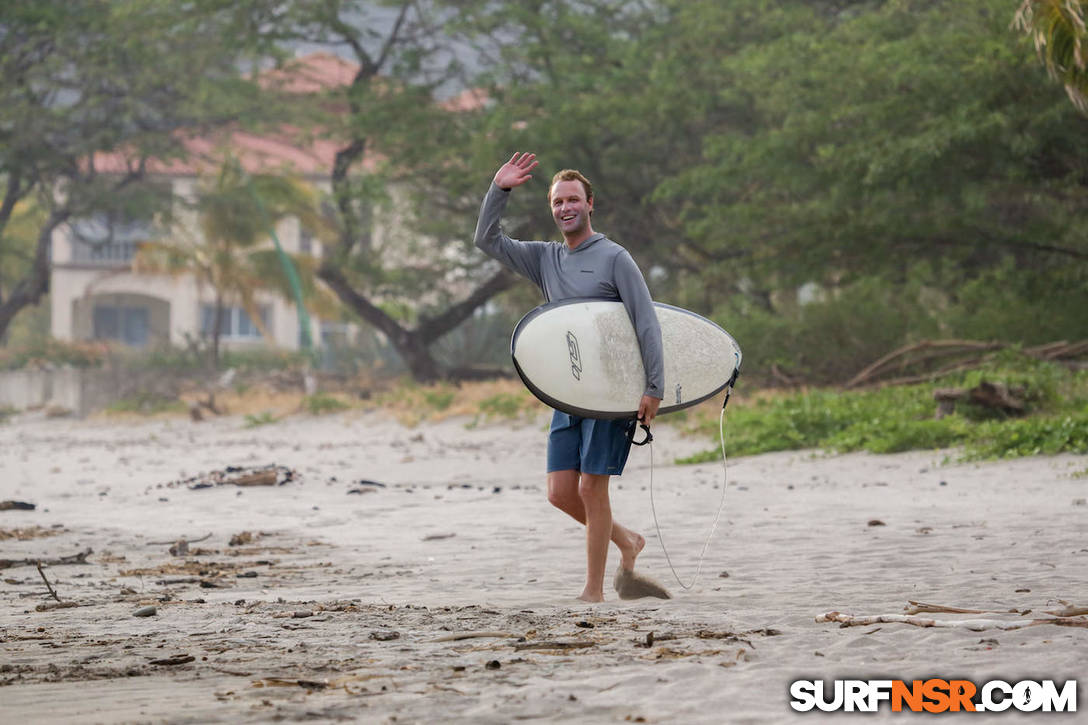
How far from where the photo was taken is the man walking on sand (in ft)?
18.2

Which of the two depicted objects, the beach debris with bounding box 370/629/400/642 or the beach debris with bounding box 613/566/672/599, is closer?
the beach debris with bounding box 370/629/400/642

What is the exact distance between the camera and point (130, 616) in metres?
5.52

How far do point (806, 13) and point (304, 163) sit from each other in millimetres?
30760

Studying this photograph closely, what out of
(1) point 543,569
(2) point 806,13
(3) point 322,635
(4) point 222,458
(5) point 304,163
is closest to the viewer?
(3) point 322,635

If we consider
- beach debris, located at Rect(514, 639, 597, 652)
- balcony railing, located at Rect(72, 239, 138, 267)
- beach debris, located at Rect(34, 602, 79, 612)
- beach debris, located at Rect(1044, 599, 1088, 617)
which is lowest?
beach debris, located at Rect(34, 602, 79, 612)

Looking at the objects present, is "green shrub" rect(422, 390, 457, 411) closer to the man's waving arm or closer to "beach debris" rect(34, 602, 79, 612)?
"beach debris" rect(34, 602, 79, 612)

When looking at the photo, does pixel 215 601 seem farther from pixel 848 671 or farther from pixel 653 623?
pixel 848 671

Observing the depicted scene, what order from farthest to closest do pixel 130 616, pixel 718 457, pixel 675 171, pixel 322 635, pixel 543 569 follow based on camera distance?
1. pixel 675 171
2. pixel 718 457
3. pixel 543 569
4. pixel 130 616
5. pixel 322 635

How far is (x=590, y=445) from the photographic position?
5.62 meters

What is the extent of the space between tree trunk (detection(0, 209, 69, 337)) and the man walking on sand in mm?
29052

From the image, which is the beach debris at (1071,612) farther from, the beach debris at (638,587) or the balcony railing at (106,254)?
the balcony railing at (106,254)

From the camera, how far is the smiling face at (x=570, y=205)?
18.4 feet

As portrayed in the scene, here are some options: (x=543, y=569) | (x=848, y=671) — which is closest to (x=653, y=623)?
(x=848, y=671)

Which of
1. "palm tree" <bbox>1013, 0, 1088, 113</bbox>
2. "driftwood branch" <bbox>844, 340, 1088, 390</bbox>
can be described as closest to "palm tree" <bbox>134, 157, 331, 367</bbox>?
"driftwood branch" <bbox>844, 340, 1088, 390</bbox>
